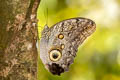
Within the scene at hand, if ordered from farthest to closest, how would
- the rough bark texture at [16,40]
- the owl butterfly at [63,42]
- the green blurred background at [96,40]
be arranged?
the green blurred background at [96,40], the owl butterfly at [63,42], the rough bark texture at [16,40]

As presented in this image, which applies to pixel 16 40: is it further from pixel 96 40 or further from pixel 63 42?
pixel 96 40

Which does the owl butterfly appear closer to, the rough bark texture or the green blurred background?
the rough bark texture

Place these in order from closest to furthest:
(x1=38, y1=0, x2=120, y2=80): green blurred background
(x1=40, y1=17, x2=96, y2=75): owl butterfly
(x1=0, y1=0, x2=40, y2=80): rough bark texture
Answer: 1. (x1=0, y1=0, x2=40, y2=80): rough bark texture
2. (x1=40, y1=17, x2=96, y2=75): owl butterfly
3. (x1=38, y1=0, x2=120, y2=80): green blurred background

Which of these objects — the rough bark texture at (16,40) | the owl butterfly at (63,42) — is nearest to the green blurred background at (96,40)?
the owl butterfly at (63,42)

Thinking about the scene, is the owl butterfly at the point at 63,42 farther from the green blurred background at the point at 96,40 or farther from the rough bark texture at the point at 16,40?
the green blurred background at the point at 96,40

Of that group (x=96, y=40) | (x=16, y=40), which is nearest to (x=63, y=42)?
(x=16, y=40)

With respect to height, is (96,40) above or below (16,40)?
above

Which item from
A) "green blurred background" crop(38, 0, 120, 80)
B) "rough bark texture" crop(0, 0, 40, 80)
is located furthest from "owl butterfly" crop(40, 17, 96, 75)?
"green blurred background" crop(38, 0, 120, 80)
